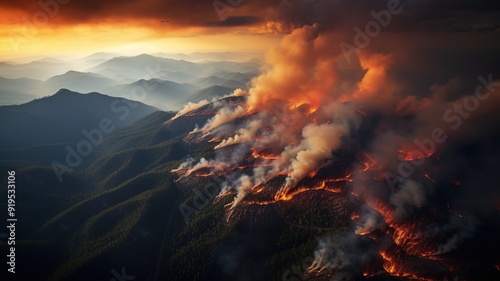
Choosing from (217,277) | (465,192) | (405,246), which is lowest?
(465,192)

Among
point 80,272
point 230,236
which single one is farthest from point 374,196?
point 80,272

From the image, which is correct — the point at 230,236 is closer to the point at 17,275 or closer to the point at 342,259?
the point at 342,259

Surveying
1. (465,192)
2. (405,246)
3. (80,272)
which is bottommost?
(465,192)

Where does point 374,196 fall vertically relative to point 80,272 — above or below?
below

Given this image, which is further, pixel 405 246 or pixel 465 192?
pixel 465 192

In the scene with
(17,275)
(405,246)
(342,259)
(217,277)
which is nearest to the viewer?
(342,259)

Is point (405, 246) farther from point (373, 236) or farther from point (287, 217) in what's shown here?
point (287, 217)

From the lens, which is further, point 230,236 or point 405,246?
point 230,236

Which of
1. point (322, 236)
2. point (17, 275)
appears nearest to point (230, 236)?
point (322, 236)

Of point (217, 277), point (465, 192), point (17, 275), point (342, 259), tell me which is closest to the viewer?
point (342, 259)

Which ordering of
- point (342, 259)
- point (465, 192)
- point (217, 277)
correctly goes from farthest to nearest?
point (465, 192) < point (217, 277) < point (342, 259)
